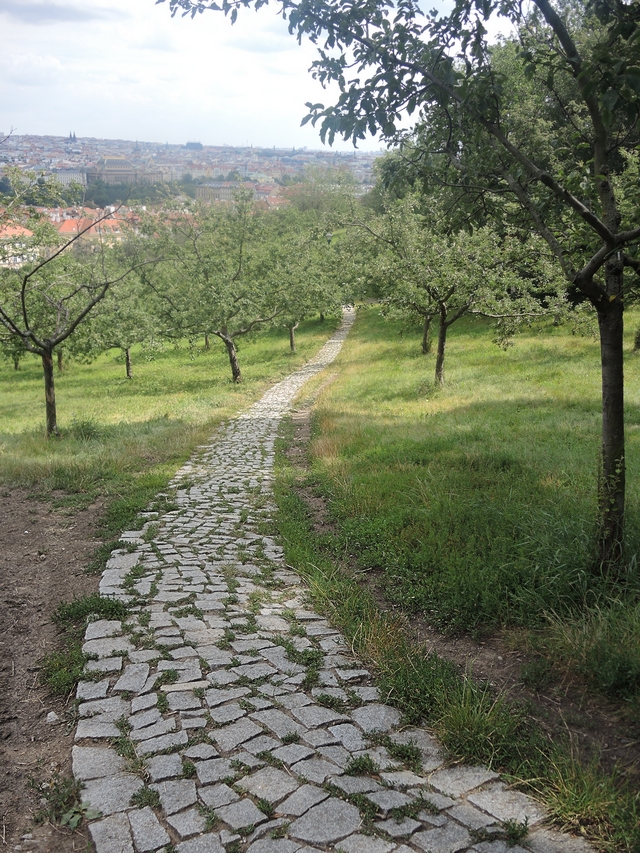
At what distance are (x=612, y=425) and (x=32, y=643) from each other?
5.16 meters

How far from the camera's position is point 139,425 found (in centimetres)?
1538

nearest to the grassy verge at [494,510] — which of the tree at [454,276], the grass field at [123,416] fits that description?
the tree at [454,276]

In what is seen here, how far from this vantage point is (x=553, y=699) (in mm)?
4211

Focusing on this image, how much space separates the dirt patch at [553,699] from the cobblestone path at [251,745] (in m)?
0.66

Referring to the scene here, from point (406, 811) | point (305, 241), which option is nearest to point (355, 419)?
point (406, 811)

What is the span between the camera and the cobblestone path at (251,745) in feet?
10.3

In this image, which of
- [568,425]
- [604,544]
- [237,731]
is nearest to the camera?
[237,731]

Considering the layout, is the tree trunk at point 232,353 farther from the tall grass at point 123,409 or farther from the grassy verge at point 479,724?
the grassy verge at point 479,724

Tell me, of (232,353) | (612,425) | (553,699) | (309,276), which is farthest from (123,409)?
(553,699)

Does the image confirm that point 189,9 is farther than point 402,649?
Yes

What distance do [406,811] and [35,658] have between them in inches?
125

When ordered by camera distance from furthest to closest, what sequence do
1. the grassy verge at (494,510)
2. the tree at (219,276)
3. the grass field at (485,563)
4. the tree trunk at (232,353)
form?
the tree trunk at (232,353)
the tree at (219,276)
the grassy verge at (494,510)
the grass field at (485,563)

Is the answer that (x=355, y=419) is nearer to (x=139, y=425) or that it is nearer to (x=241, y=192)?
(x=139, y=425)

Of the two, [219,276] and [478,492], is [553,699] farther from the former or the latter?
[219,276]
